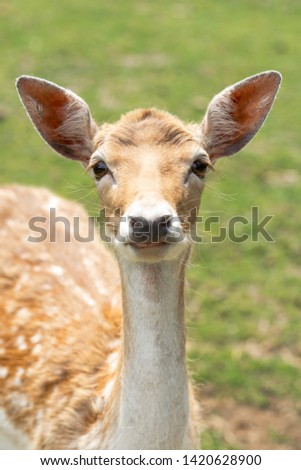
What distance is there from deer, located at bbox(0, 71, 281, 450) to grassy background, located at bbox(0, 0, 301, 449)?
344 mm

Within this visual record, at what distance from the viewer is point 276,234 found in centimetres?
648

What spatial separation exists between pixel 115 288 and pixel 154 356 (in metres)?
1.24

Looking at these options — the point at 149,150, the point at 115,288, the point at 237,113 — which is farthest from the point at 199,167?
the point at 115,288

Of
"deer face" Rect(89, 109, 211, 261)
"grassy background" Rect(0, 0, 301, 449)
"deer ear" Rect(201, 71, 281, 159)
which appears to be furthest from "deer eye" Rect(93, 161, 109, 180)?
"deer ear" Rect(201, 71, 281, 159)

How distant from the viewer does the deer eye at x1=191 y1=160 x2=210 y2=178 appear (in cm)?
322

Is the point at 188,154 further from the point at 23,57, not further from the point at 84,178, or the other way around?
the point at 23,57

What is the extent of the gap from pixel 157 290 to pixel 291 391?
2.16 m

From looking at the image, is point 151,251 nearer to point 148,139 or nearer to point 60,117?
point 148,139

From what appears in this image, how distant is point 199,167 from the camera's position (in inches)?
128

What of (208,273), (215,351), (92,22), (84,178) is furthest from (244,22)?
(215,351)

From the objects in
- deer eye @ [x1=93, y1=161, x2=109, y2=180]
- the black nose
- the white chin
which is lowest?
the white chin

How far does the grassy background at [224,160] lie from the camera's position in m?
5.04

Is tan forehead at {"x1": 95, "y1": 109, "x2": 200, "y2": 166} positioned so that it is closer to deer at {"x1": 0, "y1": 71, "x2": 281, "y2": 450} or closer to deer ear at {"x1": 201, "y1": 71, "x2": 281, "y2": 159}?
deer at {"x1": 0, "y1": 71, "x2": 281, "y2": 450}

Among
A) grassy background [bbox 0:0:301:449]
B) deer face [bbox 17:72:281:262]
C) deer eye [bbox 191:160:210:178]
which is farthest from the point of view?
grassy background [bbox 0:0:301:449]
